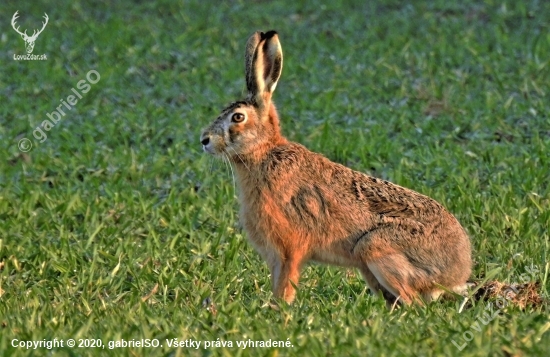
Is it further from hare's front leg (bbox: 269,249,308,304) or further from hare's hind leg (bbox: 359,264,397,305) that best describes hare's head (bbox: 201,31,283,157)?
hare's hind leg (bbox: 359,264,397,305)

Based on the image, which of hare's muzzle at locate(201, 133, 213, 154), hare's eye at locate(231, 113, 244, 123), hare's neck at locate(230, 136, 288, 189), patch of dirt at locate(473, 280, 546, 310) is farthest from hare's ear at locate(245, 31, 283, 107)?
patch of dirt at locate(473, 280, 546, 310)

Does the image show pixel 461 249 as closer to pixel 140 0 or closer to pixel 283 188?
pixel 283 188

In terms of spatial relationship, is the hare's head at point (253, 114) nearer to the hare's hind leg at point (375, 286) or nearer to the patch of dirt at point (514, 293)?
the hare's hind leg at point (375, 286)

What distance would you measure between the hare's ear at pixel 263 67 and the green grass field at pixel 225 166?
0.94m

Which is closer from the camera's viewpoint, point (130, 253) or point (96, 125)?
point (130, 253)

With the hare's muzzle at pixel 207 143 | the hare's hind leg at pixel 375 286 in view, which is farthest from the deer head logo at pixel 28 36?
the hare's hind leg at pixel 375 286

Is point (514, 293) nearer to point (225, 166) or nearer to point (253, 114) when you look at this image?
point (253, 114)

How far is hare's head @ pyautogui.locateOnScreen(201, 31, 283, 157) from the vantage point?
5703mm

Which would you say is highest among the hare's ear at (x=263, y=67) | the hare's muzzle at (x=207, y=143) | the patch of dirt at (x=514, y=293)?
the hare's ear at (x=263, y=67)

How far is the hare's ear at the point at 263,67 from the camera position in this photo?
575cm

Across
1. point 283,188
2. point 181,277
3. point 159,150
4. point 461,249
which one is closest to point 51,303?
point 181,277

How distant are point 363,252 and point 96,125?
4792 millimetres

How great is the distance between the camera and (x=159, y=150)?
8.98m

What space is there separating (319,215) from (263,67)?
900mm
